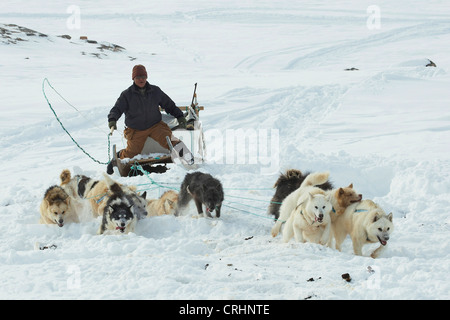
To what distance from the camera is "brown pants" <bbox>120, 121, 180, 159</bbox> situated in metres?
6.78

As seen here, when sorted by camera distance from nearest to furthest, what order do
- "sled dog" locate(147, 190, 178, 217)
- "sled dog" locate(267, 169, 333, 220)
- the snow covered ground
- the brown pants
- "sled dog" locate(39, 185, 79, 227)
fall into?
1. the snow covered ground
2. "sled dog" locate(39, 185, 79, 227)
3. "sled dog" locate(267, 169, 333, 220)
4. "sled dog" locate(147, 190, 178, 217)
5. the brown pants

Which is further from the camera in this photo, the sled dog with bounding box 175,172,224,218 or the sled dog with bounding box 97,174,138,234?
the sled dog with bounding box 175,172,224,218

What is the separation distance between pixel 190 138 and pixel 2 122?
6.29m

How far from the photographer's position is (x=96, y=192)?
5.51m

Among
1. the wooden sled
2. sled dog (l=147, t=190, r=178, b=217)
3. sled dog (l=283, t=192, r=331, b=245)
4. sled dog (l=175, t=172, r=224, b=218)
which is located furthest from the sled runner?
sled dog (l=283, t=192, r=331, b=245)

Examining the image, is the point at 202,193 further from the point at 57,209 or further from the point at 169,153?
the point at 169,153

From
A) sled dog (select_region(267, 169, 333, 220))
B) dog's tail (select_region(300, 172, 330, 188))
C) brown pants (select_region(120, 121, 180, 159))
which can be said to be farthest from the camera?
brown pants (select_region(120, 121, 180, 159))

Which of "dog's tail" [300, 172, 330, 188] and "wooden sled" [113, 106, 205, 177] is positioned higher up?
"wooden sled" [113, 106, 205, 177]

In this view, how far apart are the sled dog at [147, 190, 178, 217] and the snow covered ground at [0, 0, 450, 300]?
26 cm

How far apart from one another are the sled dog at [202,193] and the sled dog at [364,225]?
Answer: 1302 mm

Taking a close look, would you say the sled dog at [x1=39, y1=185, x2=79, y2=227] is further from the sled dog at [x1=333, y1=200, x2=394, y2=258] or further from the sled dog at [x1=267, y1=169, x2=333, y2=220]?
the sled dog at [x1=333, y1=200, x2=394, y2=258]

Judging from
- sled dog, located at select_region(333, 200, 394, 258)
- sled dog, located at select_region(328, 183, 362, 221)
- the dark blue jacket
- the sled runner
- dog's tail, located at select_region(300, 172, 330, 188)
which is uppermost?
the dark blue jacket
